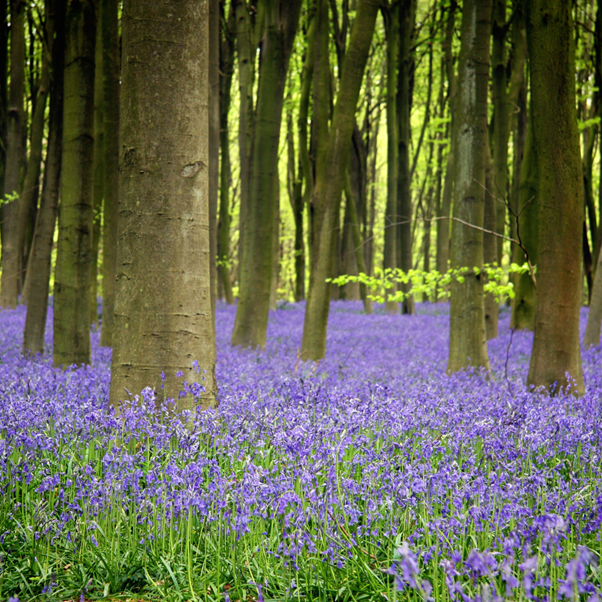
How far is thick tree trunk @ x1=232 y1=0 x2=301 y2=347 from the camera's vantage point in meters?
9.27

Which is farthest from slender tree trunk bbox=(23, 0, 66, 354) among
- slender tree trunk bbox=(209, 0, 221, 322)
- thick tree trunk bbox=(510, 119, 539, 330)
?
thick tree trunk bbox=(510, 119, 539, 330)

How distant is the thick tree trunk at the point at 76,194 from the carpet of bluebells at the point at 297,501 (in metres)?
1.95

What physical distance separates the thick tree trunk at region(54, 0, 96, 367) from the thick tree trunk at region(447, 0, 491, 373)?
196 inches

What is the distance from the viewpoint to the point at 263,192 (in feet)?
30.6

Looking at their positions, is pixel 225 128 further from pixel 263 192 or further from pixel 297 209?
pixel 263 192

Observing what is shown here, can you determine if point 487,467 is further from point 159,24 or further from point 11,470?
point 159,24

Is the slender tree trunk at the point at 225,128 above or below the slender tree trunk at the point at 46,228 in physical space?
above

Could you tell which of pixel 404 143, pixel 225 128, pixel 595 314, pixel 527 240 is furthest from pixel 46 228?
pixel 404 143

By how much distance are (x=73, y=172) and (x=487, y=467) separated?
575cm

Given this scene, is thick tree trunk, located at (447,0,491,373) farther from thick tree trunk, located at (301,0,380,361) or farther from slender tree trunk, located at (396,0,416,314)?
slender tree trunk, located at (396,0,416,314)

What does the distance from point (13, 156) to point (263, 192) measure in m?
9.56

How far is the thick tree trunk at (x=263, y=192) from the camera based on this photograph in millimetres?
9266

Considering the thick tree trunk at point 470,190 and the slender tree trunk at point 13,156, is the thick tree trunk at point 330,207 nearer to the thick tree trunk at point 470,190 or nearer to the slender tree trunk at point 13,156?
the thick tree trunk at point 470,190

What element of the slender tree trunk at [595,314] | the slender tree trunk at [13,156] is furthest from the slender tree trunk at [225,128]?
the slender tree trunk at [595,314]
